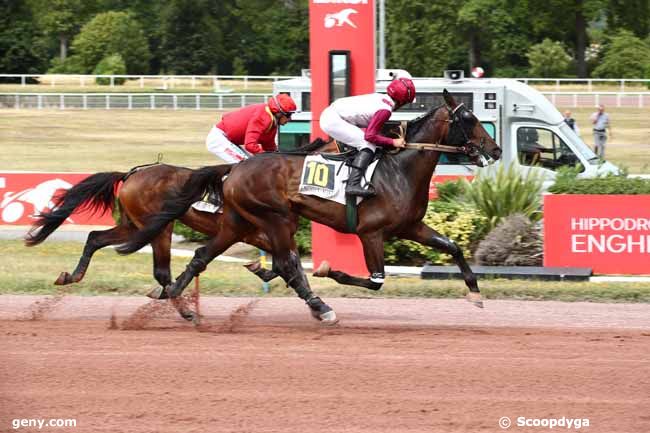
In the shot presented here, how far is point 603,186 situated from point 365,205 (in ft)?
16.3

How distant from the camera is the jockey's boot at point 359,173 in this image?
912cm

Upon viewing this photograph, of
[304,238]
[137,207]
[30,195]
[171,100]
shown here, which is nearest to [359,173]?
[137,207]

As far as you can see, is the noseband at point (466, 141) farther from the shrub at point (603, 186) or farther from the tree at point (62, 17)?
the tree at point (62, 17)

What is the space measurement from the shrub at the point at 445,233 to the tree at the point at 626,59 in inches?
1323

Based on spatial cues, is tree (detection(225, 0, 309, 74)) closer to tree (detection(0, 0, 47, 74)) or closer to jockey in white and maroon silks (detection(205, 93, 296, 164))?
tree (detection(0, 0, 47, 74))

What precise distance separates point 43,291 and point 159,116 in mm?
26062

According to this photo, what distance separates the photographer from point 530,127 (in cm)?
1698

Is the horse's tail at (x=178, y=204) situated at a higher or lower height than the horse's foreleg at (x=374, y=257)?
higher

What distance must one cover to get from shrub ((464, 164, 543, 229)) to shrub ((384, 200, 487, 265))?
152 mm

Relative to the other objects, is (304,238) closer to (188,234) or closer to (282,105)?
(188,234)

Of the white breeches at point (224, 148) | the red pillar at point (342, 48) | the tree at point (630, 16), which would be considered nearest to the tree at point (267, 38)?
the tree at point (630, 16)

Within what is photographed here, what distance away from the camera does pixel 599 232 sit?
42.1 ft

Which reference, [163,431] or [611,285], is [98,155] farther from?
[163,431]

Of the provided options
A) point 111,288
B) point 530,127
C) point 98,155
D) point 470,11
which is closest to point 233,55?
point 470,11
